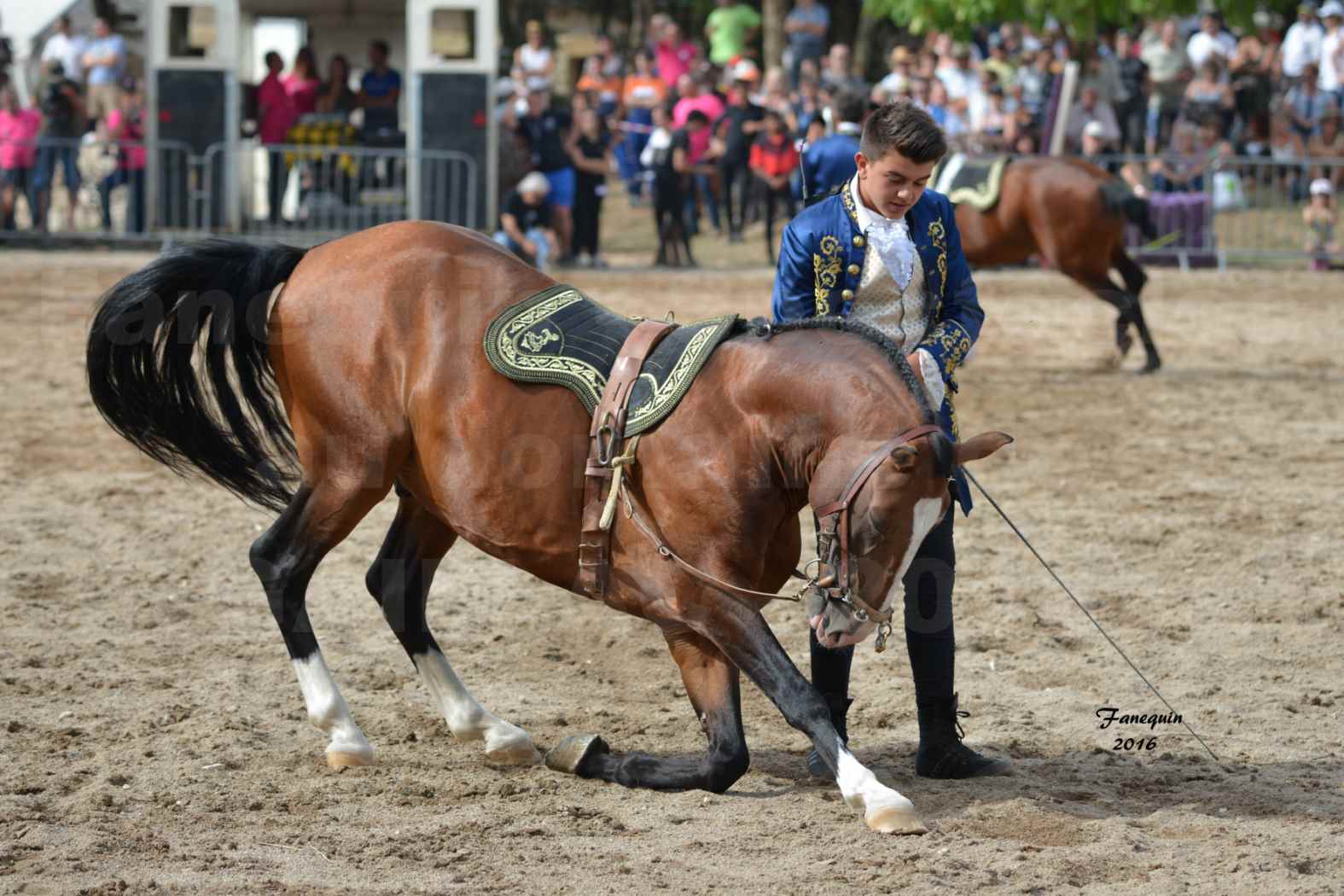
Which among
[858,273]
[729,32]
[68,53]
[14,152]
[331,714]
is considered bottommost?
[331,714]

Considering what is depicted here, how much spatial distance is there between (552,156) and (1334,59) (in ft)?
29.6

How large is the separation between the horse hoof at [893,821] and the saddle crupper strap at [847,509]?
0.49m

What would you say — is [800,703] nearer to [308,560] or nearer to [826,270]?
[826,270]

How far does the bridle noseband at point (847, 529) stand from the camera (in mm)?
3869

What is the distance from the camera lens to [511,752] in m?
4.75

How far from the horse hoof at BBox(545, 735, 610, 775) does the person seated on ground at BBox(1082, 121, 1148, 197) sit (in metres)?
13.4

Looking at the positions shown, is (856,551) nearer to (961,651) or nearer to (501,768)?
(501,768)

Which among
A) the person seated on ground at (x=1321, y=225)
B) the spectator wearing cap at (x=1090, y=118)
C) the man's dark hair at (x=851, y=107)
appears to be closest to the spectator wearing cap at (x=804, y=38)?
the spectator wearing cap at (x=1090, y=118)

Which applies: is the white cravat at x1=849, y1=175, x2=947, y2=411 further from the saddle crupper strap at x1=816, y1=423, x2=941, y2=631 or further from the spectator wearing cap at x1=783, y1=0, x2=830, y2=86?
the spectator wearing cap at x1=783, y1=0, x2=830, y2=86

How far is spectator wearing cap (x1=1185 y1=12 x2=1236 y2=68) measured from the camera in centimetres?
2031

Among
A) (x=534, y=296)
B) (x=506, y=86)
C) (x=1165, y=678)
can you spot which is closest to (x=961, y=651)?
(x=1165, y=678)

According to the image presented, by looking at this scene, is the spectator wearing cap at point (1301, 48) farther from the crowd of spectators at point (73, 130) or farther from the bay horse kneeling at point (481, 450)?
the bay horse kneeling at point (481, 450)

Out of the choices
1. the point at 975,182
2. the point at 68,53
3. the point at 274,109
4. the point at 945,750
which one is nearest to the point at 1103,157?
the point at 975,182

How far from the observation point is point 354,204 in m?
16.4
